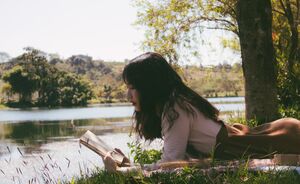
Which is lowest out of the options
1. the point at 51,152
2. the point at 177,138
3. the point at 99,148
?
the point at 51,152

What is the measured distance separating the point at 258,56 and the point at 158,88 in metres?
4.43

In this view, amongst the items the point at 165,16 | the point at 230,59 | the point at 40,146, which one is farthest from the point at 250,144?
the point at 40,146

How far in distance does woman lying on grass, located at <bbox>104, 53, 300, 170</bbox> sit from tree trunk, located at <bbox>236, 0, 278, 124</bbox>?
13.7ft

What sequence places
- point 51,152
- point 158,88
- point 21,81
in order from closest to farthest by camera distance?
point 158,88 < point 51,152 < point 21,81

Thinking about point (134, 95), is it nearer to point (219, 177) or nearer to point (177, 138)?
point (177, 138)

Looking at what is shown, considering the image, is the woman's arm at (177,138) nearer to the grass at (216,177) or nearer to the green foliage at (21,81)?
the grass at (216,177)

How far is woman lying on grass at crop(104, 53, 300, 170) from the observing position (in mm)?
3756

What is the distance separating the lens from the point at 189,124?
3.79 m

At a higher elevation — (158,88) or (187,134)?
(158,88)

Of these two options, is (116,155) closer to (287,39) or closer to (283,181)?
(283,181)

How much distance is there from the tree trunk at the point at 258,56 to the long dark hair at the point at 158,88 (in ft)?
13.8

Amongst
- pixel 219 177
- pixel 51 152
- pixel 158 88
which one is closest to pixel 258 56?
pixel 158 88

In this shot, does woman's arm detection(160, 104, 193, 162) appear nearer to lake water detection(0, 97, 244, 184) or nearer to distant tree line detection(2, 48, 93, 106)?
lake water detection(0, 97, 244, 184)

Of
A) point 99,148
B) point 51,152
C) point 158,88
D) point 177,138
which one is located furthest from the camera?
point 51,152
